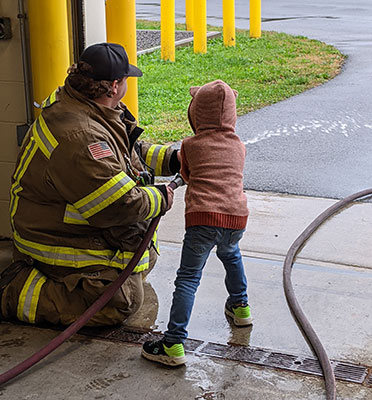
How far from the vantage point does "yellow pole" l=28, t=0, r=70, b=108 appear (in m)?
4.49

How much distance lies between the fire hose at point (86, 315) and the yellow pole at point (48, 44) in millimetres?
1165

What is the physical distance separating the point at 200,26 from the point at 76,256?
33.4 feet

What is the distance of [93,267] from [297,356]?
115cm

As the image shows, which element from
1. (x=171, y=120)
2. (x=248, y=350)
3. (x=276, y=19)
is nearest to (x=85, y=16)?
(x=248, y=350)

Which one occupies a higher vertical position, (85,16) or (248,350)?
(85,16)

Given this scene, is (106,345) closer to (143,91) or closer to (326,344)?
(326,344)

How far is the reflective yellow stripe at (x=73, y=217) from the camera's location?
381cm

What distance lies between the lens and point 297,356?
3.61 meters

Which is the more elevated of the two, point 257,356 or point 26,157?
point 26,157

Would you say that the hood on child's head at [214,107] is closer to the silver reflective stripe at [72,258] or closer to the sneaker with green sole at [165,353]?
the silver reflective stripe at [72,258]

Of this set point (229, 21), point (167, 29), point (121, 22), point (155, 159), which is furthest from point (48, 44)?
point (229, 21)

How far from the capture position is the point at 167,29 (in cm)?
1262

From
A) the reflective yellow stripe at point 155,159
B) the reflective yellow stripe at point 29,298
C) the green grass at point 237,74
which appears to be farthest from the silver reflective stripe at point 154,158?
the green grass at point 237,74

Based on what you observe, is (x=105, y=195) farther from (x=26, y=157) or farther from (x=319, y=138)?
(x=319, y=138)
